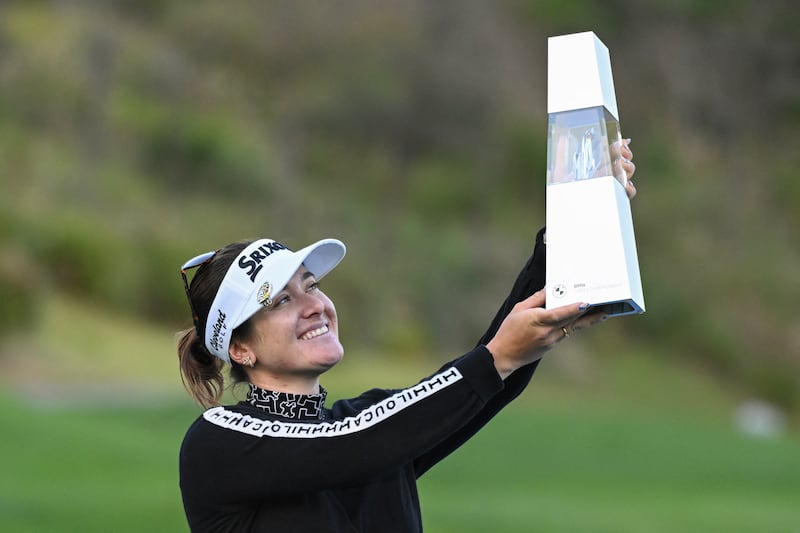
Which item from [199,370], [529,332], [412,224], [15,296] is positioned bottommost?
[529,332]

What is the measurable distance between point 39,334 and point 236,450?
23997 millimetres

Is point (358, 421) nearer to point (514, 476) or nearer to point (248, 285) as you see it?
point (248, 285)

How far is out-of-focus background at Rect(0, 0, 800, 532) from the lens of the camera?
16.5 meters

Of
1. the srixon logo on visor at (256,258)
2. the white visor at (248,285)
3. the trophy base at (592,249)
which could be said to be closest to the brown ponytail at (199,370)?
the white visor at (248,285)

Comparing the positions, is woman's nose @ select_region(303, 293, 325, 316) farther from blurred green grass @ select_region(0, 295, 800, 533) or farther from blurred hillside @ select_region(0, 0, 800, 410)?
blurred hillside @ select_region(0, 0, 800, 410)

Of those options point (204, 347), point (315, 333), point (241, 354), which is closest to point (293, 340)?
point (315, 333)

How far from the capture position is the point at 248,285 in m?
3.19

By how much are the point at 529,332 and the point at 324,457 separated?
1.61 feet

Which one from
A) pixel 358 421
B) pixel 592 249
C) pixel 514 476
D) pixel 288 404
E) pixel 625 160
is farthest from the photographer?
pixel 514 476

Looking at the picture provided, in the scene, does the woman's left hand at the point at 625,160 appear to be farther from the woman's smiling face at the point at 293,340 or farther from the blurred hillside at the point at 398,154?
the blurred hillside at the point at 398,154

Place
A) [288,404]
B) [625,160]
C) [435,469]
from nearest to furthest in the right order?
[625,160] → [288,404] → [435,469]

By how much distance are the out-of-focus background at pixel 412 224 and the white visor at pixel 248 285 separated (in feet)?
22.6

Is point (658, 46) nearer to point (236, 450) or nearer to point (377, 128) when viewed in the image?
point (377, 128)

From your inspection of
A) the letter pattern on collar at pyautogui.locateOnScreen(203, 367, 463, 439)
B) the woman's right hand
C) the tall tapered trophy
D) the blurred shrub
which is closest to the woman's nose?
the letter pattern on collar at pyautogui.locateOnScreen(203, 367, 463, 439)
